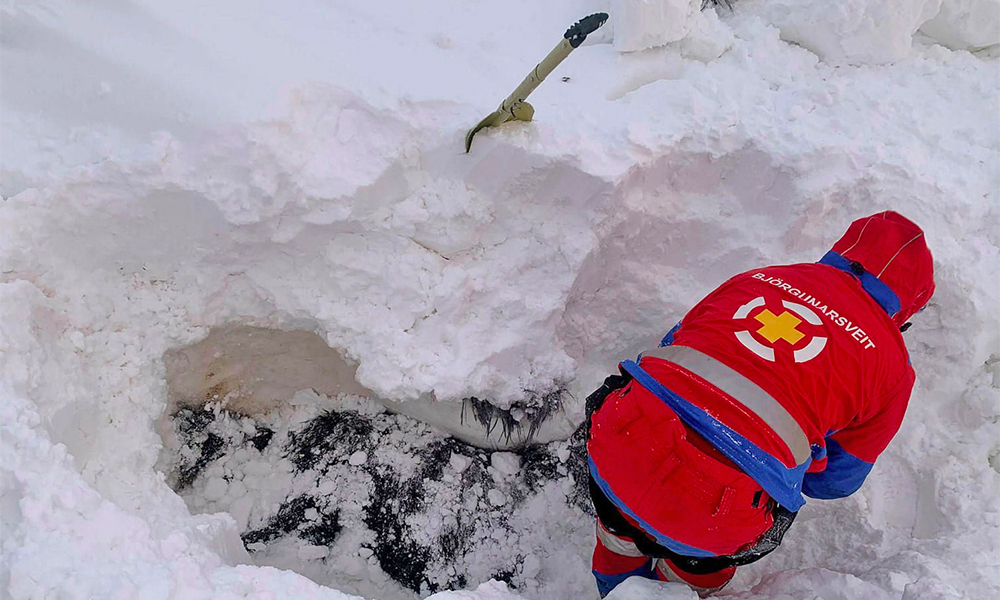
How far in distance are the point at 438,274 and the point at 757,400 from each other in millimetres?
997

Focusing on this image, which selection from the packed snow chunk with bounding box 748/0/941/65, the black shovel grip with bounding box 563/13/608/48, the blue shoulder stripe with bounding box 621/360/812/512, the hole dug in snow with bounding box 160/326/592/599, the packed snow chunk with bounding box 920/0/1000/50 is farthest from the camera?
the packed snow chunk with bounding box 920/0/1000/50

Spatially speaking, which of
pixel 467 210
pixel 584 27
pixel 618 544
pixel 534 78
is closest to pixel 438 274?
pixel 467 210

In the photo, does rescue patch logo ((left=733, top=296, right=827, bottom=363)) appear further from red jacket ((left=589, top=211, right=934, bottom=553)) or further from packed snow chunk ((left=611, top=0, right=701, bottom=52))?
packed snow chunk ((left=611, top=0, right=701, bottom=52))

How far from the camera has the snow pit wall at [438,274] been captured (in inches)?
66.9

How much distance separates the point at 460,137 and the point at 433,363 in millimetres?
693

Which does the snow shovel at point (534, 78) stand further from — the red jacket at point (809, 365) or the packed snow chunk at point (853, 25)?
the packed snow chunk at point (853, 25)

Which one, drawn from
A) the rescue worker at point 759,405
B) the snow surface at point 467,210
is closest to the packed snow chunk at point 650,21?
the snow surface at point 467,210

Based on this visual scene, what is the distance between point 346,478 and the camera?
2355mm

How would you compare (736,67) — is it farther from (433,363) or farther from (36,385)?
(36,385)

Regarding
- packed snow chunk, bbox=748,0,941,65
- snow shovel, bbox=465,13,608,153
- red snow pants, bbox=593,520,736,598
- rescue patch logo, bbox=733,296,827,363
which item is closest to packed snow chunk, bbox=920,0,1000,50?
packed snow chunk, bbox=748,0,941,65

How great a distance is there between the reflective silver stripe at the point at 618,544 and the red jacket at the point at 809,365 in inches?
11.3

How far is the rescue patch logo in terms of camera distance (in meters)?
1.48

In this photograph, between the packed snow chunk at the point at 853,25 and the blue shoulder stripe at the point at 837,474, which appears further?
the packed snow chunk at the point at 853,25

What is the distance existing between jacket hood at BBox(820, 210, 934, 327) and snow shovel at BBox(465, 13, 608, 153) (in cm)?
89
